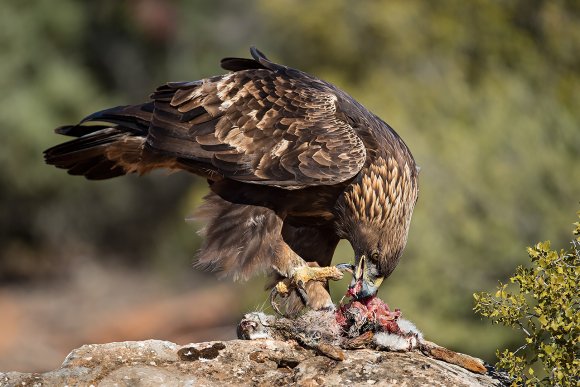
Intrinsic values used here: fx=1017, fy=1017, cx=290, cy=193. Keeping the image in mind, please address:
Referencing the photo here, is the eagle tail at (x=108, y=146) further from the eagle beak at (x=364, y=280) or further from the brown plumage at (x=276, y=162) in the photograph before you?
the eagle beak at (x=364, y=280)

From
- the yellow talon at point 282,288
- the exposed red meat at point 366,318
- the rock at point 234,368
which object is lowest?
the rock at point 234,368

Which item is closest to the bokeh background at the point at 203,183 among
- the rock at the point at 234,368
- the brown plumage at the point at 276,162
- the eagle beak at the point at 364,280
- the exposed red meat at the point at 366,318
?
the brown plumage at the point at 276,162

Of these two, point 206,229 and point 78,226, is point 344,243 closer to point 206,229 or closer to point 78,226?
point 206,229

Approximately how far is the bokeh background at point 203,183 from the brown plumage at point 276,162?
19.9ft

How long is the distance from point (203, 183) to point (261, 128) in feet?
48.2

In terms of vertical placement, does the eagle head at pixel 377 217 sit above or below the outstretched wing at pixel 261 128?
below

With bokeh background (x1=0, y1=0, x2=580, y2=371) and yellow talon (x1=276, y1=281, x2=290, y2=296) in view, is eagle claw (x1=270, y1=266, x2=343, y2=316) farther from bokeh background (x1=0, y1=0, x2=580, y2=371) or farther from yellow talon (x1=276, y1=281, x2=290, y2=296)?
bokeh background (x1=0, y1=0, x2=580, y2=371)

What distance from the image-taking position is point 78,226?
2319 cm

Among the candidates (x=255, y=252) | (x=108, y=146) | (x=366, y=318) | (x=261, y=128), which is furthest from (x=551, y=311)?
(x=108, y=146)

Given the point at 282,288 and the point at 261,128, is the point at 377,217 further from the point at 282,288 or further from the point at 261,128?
the point at 261,128

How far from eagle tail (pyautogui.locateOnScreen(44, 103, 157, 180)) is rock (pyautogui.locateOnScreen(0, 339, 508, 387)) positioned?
2102 millimetres

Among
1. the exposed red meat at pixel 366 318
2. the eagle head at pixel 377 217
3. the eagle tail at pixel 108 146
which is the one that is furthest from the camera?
the eagle tail at pixel 108 146

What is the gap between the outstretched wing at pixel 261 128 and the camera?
240 inches

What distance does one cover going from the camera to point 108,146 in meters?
6.85
